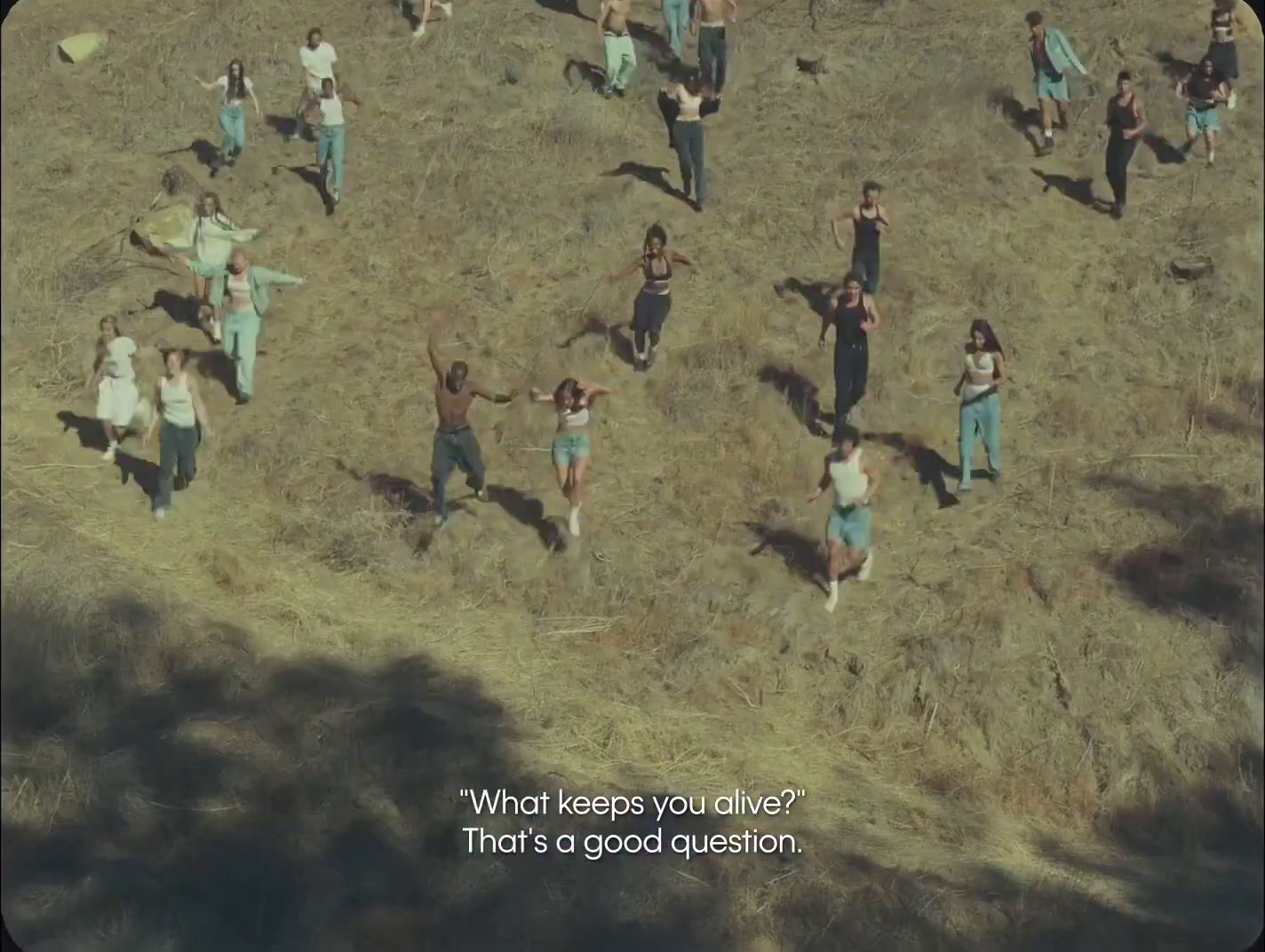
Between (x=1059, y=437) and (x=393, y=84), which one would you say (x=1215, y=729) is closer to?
(x=1059, y=437)

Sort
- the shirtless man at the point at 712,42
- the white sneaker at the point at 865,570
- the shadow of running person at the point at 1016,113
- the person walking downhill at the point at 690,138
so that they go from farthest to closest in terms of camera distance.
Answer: the shadow of running person at the point at 1016,113
the shirtless man at the point at 712,42
the person walking downhill at the point at 690,138
the white sneaker at the point at 865,570

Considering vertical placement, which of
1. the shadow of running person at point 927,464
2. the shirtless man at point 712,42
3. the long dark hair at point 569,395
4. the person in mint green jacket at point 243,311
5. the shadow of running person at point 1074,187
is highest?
the shirtless man at point 712,42

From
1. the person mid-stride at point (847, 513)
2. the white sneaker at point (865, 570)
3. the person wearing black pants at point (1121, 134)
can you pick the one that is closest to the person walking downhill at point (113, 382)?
the person mid-stride at point (847, 513)

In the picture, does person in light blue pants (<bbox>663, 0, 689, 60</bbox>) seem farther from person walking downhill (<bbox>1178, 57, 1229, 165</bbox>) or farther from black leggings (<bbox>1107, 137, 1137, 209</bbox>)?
person walking downhill (<bbox>1178, 57, 1229, 165</bbox>)

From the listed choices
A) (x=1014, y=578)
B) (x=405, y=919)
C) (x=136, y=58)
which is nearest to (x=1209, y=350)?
(x=1014, y=578)

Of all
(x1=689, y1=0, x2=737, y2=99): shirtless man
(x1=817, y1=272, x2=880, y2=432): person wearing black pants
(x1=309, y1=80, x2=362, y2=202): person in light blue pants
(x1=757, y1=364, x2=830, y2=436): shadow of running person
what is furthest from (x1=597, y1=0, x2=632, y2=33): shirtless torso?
(x1=817, y1=272, x2=880, y2=432): person wearing black pants

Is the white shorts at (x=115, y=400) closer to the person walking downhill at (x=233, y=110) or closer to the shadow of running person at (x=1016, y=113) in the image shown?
the person walking downhill at (x=233, y=110)

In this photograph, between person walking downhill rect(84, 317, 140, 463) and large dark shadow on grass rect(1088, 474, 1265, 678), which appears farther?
person walking downhill rect(84, 317, 140, 463)
